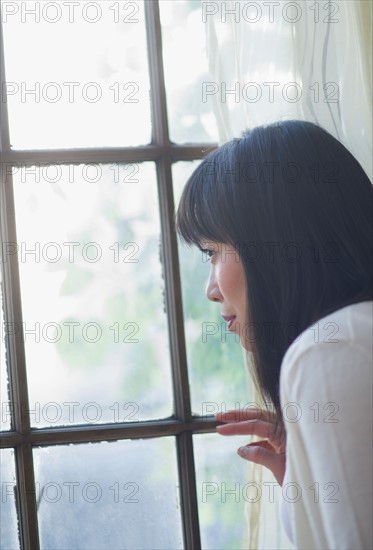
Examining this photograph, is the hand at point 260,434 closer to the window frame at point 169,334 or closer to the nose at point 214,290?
the nose at point 214,290

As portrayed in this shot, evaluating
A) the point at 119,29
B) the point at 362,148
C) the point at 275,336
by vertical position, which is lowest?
the point at 275,336

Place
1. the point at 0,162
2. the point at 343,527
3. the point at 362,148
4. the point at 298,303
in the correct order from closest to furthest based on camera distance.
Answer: the point at 343,527, the point at 298,303, the point at 362,148, the point at 0,162

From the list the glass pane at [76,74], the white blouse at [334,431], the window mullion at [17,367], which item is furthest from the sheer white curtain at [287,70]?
the white blouse at [334,431]

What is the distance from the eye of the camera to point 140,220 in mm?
1811

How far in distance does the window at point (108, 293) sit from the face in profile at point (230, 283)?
384 mm

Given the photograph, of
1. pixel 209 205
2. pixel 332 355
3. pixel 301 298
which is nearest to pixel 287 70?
pixel 209 205

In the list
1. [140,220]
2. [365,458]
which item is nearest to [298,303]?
[365,458]

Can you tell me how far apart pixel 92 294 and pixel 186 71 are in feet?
1.89

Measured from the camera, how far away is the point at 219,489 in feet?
5.97

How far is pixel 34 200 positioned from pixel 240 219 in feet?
2.09

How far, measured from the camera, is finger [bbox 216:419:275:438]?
1396mm

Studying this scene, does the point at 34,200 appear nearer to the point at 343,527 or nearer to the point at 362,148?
the point at 362,148

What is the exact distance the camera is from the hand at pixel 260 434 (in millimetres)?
1378

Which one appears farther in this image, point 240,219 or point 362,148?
point 362,148
